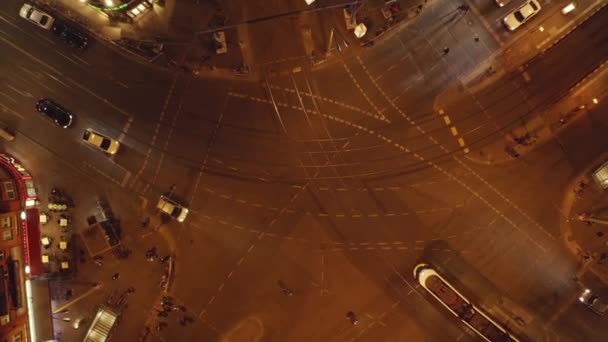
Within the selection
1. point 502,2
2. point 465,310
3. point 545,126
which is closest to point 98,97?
point 502,2

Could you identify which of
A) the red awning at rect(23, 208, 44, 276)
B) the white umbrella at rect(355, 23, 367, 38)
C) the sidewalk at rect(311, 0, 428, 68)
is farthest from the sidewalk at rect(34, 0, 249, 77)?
the red awning at rect(23, 208, 44, 276)

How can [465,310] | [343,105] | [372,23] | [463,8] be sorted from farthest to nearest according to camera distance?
[343,105]
[372,23]
[463,8]
[465,310]

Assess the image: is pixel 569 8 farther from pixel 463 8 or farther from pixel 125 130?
pixel 125 130

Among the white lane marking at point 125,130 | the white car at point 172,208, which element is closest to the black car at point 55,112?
the white lane marking at point 125,130

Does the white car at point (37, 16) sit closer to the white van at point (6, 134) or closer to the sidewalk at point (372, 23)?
the white van at point (6, 134)

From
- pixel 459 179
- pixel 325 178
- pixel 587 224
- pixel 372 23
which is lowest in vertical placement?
pixel 325 178
